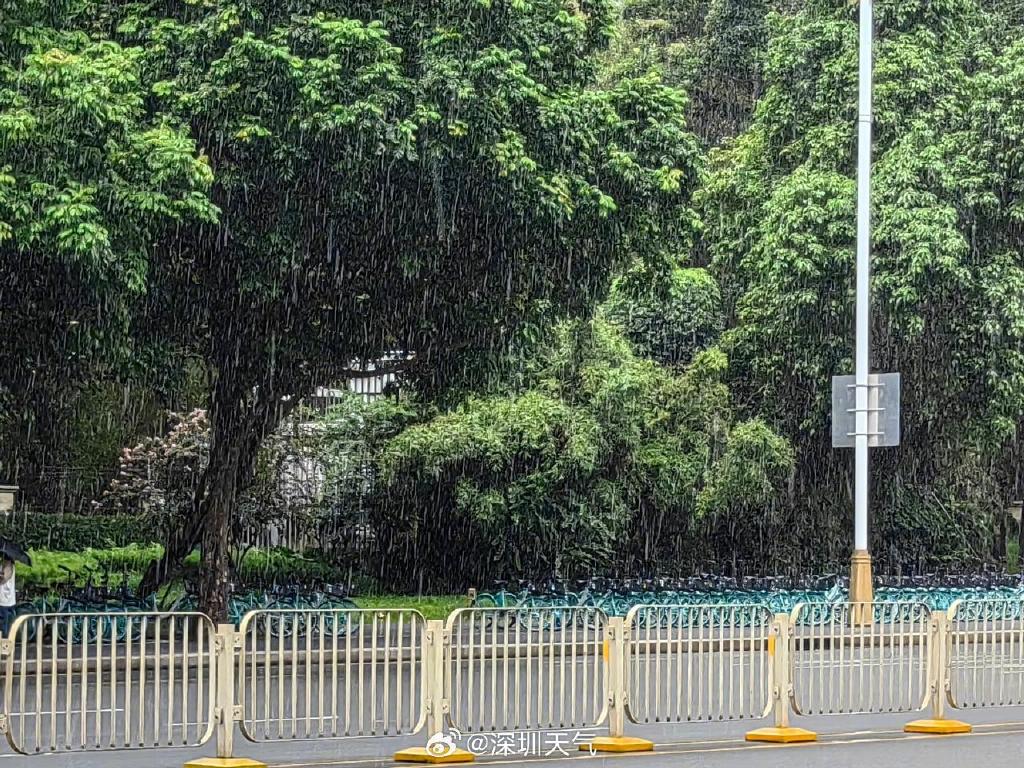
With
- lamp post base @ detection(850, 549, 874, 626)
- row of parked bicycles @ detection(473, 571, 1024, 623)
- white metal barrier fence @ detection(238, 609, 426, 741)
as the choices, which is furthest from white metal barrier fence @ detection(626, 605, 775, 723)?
lamp post base @ detection(850, 549, 874, 626)

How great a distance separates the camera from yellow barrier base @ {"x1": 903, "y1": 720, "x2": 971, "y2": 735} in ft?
48.6

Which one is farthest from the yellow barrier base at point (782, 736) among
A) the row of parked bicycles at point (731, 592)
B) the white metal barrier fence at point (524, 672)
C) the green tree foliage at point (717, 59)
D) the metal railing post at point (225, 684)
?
the green tree foliage at point (717, 59)

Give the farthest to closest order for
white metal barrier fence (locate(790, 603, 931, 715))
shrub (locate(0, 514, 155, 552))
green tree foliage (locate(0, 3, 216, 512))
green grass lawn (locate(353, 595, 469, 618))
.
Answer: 1. shrub (locate(0, 514, 155, 552))
2. green grass lawn (locate(353, 595, 469, 618))
3. green tree foliage (locate(0, 3, 216, 512))
4. white metal barrier fence (locate(790, 603, 931, 715))

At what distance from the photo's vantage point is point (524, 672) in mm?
13211

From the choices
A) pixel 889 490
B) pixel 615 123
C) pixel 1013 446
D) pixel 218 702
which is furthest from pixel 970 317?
pixel 218 702

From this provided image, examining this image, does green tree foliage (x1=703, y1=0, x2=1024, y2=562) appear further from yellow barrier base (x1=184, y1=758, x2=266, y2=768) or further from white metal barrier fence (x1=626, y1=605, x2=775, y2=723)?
yellow barrier base (x1=184, y1=758, x2=266, y2=768)

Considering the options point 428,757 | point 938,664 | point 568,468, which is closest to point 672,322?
point 568,468

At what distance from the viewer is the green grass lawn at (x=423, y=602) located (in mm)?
30741

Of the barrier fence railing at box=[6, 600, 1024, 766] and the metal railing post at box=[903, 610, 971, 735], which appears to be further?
the metal railing post at box=[903, 610, 971, 735]

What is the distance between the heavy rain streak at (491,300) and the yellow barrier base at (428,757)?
26.5 feet

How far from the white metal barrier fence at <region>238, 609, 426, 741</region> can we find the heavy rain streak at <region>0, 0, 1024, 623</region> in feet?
24.4

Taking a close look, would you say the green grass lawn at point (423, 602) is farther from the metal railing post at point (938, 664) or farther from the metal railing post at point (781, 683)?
the metal railing post at point (781, 683)

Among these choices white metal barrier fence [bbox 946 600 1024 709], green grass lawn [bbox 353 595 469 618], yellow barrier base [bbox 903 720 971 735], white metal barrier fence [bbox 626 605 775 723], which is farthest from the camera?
green grass lawn [bbox 353 595 469 618]

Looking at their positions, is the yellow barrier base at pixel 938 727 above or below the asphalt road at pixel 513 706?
below
